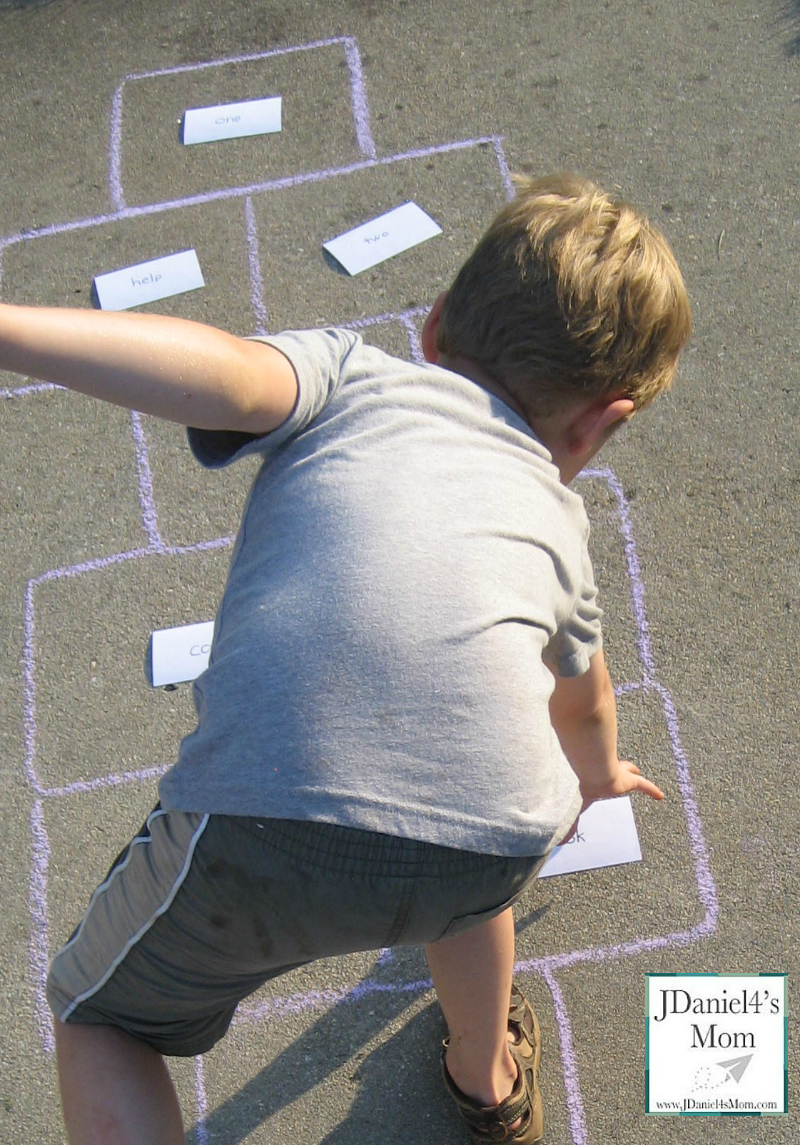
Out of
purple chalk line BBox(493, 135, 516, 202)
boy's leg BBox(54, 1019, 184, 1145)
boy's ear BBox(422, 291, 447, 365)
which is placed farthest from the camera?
purple chalk line BBox(493, 135, 516, 202)

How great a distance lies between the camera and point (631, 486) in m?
3.13

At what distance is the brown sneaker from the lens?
2.16 metres

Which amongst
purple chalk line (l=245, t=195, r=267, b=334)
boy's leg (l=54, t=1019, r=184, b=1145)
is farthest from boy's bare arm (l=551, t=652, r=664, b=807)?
purple chalk line (l=245, t=195, r=267, b=334)

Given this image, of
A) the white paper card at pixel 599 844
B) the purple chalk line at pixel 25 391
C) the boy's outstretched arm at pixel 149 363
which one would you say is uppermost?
the boy's outstretched arm at pixel 149 363

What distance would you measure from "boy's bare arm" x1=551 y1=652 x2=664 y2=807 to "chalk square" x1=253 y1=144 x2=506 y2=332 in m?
1.87

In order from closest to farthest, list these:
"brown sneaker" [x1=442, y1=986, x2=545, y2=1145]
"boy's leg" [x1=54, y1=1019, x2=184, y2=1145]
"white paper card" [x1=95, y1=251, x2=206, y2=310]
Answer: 1. "boy's leg" [x1=54, y1=1019, x2=184, y2=1145]
2. "brown sneaker" [x1=442, y1=986, x2=545, y2=1145]
3. "white paper card" [x1=95, y1=251, x2=206, y2=310]

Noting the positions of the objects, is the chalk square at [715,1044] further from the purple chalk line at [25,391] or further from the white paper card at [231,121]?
the white paper card at [231,121]

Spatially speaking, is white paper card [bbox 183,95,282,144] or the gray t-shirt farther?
white paper card [bbox 183,95,282,144]

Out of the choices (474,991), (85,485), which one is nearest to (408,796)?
(474,991)

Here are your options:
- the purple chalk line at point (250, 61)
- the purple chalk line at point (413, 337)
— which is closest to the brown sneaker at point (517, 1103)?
the purple chalk line at point (413, 337)

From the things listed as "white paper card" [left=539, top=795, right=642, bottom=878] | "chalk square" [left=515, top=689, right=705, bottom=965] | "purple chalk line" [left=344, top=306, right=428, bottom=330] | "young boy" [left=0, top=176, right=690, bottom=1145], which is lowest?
"chalk square" [left=515, top=689, right=705, bottom=965]

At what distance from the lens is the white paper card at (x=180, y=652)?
2.88m

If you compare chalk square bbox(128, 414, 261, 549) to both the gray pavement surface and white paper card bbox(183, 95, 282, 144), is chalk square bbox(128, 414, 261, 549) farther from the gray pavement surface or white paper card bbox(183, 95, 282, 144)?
white paper card bbox(183, 95, 282, 144)

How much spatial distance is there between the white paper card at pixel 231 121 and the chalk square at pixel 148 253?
39cm
